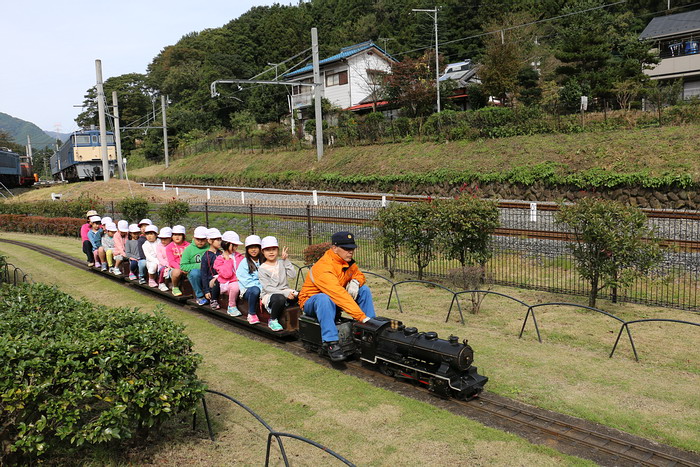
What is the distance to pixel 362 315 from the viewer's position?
284 inches

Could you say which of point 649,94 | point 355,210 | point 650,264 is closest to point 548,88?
point 649,94

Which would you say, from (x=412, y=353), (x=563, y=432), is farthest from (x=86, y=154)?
(x=563, y=432)

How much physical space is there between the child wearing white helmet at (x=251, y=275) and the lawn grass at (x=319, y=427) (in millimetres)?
823

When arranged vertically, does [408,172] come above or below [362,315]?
above

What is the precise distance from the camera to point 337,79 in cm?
4959

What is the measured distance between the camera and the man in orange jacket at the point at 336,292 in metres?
7.25

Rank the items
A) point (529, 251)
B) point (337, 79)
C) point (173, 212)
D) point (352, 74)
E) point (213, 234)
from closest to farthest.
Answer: point (213, 234) < point (529, 251) < point (173, 212) < point (352, 74) < point (337, 79)

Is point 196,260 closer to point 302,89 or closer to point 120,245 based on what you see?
point 120,245

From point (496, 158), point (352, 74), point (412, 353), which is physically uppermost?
point (352, 74)

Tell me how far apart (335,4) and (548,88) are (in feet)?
150

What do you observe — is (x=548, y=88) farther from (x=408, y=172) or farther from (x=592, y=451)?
(x=592, y=451)

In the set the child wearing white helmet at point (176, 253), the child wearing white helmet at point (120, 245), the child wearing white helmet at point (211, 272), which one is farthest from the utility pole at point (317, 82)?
the child wearing white helmet at point (211, 272)

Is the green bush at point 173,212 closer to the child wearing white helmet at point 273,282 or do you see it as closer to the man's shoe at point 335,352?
the child wearing white helmet at point 273,282

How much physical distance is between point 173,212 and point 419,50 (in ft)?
130
